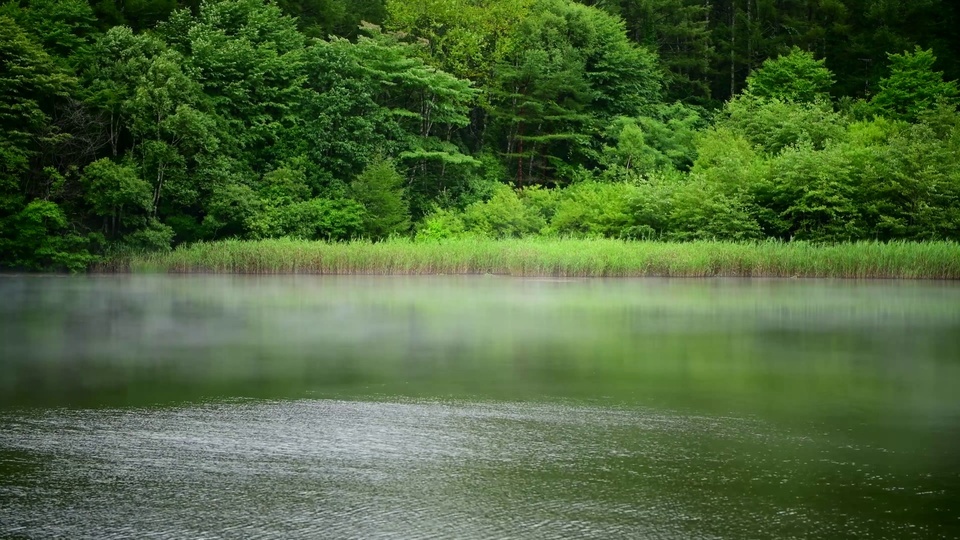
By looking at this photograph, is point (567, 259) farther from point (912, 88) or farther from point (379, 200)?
point (912, 88)

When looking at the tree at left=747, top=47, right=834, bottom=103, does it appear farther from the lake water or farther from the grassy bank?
the lake water

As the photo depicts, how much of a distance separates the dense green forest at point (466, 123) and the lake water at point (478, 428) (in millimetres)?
15680

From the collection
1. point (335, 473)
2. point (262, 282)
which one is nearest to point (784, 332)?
point (335, 473)

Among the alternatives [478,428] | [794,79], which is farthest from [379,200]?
[478,428]

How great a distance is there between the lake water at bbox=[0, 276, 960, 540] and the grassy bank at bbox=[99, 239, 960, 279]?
36.5 ft

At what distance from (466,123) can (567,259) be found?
12.3 metres

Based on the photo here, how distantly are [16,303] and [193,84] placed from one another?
45.5 ft

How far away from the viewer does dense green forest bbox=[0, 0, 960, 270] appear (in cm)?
2772

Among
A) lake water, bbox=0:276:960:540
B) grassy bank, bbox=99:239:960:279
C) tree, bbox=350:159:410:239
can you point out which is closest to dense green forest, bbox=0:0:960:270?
tree, bbox=350:159:410:239

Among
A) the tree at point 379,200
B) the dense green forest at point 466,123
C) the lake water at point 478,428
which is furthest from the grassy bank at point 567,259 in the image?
the lake water at point 478,428

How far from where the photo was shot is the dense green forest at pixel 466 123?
2772 centimetres

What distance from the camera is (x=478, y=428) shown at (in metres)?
6.24

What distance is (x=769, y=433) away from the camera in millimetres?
6195

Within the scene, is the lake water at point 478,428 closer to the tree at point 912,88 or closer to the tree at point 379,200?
the tree at point 379,200
